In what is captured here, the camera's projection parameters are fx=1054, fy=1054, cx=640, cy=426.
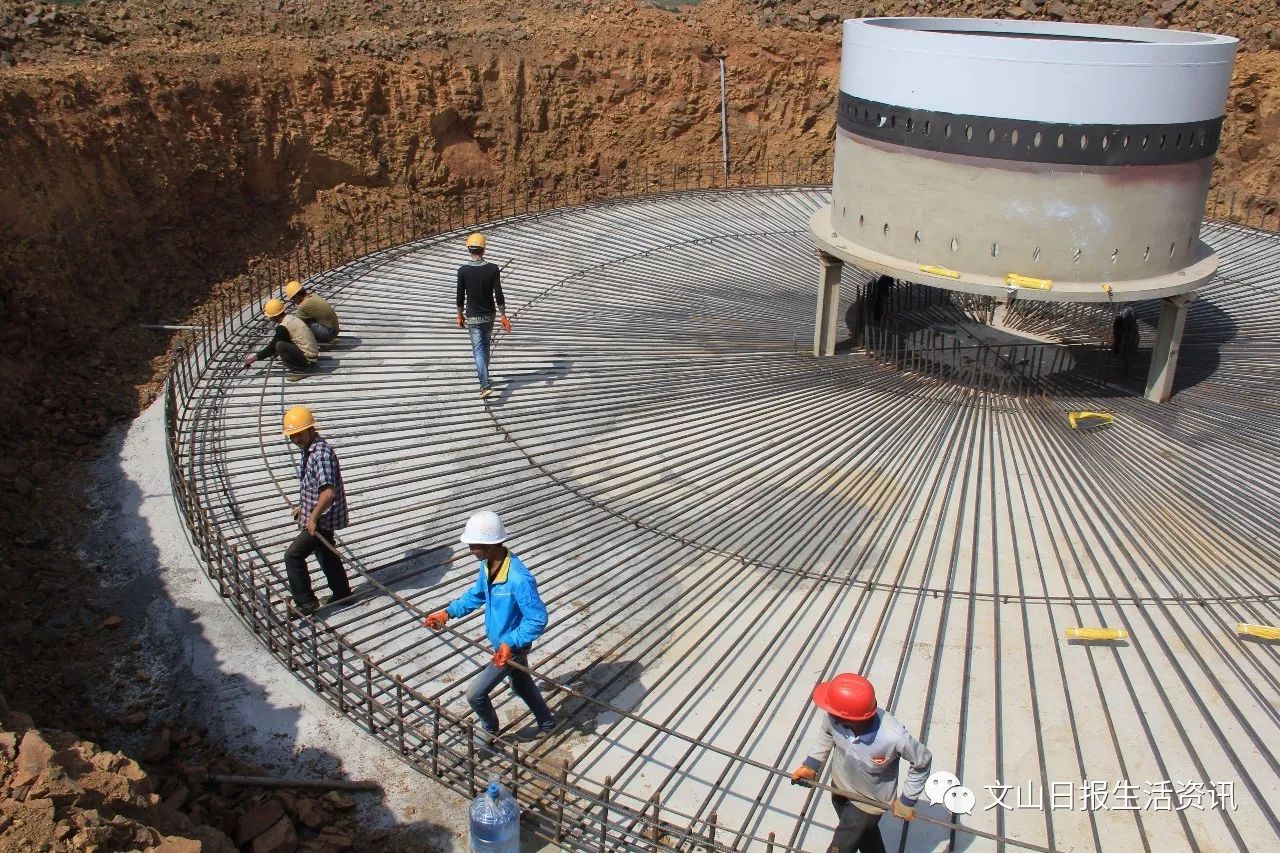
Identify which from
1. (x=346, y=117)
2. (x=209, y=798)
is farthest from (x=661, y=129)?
(x=209, y=798)

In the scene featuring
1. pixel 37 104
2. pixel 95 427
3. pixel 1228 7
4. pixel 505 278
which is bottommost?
pixel 95 427

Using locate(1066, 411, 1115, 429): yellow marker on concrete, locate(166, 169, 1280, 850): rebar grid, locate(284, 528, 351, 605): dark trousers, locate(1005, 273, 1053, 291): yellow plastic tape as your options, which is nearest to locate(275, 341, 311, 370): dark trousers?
locate(166, 169, 1280, 850): rebar grid

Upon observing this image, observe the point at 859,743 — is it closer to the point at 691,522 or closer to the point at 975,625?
the point at 975,625

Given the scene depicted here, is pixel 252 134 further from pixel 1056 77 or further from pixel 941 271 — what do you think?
pixel 1056 77

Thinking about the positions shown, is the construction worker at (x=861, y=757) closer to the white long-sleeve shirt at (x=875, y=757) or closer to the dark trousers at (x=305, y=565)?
the white long-sleeve shirt at (x=875, y=757)

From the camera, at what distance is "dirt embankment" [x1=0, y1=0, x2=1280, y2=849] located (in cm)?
1121

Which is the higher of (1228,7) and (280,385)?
(1228,7)

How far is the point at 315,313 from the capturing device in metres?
11.9

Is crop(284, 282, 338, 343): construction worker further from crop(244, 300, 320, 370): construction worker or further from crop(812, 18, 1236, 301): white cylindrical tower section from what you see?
crop(812, 18, 1236, 301): white cylindrical tower section

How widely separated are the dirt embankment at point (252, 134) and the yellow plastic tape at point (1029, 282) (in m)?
8.00

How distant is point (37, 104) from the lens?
14781 millimetres

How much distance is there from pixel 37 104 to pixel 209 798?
40.4 feet

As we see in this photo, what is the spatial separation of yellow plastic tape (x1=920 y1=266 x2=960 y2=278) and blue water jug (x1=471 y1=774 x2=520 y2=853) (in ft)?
21.3

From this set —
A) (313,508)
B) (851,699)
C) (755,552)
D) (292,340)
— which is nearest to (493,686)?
(313,508)
